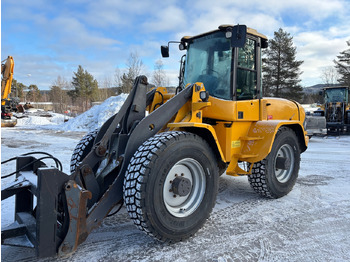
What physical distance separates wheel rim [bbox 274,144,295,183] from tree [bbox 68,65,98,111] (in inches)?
1869

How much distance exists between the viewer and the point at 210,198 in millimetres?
3307

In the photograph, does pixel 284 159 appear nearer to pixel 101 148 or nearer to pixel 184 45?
pixel 184 45

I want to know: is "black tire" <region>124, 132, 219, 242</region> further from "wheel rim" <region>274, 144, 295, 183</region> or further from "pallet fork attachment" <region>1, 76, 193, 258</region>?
"wheel rim" <region>274, 144, 295, 183</region>

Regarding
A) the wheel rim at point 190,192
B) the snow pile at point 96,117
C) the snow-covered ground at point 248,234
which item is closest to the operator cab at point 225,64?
the wheel rim at point 190,192

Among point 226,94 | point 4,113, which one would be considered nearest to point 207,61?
point 226,94

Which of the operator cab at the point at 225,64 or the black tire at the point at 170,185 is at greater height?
the operator cab at the point at 225,64

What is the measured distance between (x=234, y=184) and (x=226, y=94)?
2.16 m

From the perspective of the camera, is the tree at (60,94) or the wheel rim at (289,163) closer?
the wheel rim at (289,163)

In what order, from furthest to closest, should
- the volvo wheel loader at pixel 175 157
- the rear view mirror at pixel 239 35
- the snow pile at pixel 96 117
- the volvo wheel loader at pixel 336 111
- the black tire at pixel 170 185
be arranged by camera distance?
the snow pile at pixel 96 117
the volvo wheel loader at pixel 336 111
the rear view mirror at pixel 239 35
the black tire at pixel 170 185
the volvo wheel loader at pixel 175 157

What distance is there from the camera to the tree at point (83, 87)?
162ft

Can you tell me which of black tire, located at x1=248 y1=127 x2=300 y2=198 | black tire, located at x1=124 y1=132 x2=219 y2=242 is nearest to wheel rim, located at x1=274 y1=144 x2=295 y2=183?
black tire, located at x1=248 y1=127 x2=300 y2=198

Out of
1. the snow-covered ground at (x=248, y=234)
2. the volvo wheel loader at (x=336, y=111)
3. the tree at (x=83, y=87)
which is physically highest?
the tree at (x=83, y=87)

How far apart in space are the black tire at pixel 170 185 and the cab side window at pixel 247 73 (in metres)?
1.31

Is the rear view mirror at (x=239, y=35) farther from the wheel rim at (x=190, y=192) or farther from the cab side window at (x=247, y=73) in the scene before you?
the wheel rim at (x=190, y=192)
